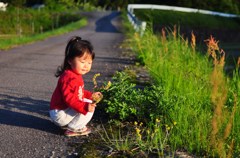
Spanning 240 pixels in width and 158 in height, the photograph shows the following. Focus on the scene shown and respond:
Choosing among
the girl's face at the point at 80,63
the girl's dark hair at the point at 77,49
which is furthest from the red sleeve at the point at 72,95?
the girl's dark hair at the point at 77,49

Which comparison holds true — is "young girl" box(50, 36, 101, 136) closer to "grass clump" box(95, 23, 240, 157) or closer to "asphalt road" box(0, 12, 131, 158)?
"asphalt road" box(0, 12, 131, 158)

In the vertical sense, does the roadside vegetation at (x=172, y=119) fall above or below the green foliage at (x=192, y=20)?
above

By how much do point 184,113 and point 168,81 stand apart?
1.19 metres

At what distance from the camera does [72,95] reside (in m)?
3.64

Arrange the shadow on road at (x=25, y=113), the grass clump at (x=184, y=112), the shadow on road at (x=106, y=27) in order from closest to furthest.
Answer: the grass clump at (x=184, y=112) < the shadow on road at (x=25, y=113) < the shadow on road at (x=106, y=27)

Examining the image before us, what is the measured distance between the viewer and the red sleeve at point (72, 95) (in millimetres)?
3629

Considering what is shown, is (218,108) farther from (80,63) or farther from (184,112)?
(80,63)

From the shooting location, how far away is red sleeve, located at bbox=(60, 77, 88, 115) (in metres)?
3.63

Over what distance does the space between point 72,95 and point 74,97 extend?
26mm

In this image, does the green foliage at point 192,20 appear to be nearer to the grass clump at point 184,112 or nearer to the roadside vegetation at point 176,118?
the grass clump at point 184,112

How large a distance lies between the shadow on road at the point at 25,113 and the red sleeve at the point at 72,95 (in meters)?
0.39

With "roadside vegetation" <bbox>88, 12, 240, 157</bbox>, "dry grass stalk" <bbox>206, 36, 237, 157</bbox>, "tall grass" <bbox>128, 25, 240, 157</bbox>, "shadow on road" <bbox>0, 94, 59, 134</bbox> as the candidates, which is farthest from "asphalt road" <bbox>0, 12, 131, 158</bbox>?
"dry grass stalk" <bbox>206, 36, 237, 157</bbox>

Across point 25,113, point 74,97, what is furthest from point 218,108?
point 25,113

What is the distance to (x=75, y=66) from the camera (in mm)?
3740
